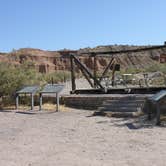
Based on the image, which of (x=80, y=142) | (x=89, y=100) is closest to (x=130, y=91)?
(x=89, y=100)

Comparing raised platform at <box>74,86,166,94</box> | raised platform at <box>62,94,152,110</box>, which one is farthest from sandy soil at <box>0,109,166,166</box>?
raised platform at <box>74,86,166,94</box>

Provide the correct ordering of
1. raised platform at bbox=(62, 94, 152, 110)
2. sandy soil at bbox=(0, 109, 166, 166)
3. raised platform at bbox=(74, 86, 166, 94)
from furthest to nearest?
raised platform at bbox=(74, 86, 166, 94) < raised platform at bbox=(62, 94, 152, 110) < sandy soil at bbox=(0, 109, 166, 166)

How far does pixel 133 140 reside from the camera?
8.45m

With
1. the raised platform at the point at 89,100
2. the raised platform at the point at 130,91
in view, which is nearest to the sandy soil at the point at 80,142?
the raised platform at the point at 89,100

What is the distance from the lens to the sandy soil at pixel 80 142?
688cm

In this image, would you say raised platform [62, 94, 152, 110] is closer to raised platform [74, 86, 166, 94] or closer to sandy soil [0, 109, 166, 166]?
raised platform [74, 86, 166, 94]

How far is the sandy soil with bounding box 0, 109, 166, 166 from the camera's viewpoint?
6883mm

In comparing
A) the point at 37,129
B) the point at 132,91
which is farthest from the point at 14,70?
the point at 37,129

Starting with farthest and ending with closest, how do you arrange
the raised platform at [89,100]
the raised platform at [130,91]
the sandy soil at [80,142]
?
the raised platform at [130,91], the raised platform at [89,100], the sandy soil at [80,142]

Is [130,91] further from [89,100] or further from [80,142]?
[80,142]

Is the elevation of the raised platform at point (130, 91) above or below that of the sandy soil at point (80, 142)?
above

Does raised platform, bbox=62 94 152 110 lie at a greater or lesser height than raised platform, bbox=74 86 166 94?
lesser

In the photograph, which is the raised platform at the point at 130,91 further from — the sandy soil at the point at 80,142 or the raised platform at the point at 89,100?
the sandy soil at the point at 80,142

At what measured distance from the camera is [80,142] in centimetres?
851
